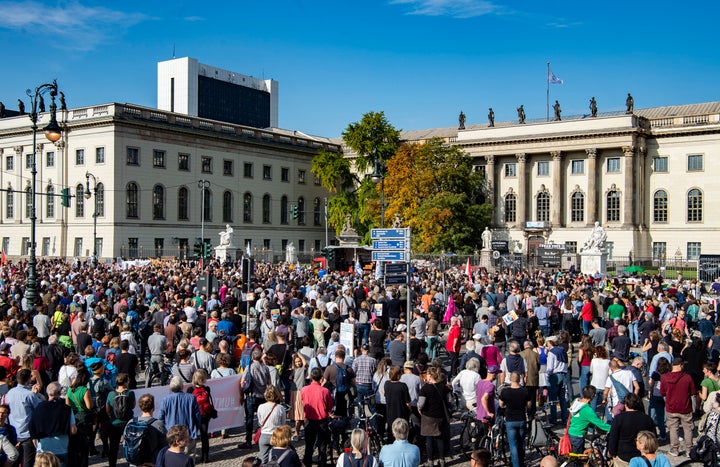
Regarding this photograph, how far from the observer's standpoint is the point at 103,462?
38.9 feet

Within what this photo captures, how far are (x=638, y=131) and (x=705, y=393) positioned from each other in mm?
60187

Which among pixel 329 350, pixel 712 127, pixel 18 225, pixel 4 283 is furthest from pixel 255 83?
pixel 329 350

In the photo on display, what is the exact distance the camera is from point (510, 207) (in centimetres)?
7506

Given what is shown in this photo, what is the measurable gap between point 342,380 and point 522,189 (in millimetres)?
63311

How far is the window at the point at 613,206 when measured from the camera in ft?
229

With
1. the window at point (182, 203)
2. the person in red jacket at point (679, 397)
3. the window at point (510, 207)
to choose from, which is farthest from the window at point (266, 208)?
the person in red jacket at point (679, 397)

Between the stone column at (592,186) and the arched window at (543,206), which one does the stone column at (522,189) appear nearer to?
the arched window at (543,206)

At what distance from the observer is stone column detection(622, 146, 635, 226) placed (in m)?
67.8

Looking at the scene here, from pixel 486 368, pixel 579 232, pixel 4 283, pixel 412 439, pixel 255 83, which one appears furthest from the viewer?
pixel 255 83

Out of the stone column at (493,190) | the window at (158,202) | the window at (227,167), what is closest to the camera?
the window at (158,202)

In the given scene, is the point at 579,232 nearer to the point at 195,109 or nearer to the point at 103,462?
the point at 103,462

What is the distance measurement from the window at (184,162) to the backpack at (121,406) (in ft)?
189

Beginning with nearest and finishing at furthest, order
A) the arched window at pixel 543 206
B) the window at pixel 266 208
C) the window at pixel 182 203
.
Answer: the window at pixel 182 203 < the arched window at pixel 543 206 < the window at pixel 266 208

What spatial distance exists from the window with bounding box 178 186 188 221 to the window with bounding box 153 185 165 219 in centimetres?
187
